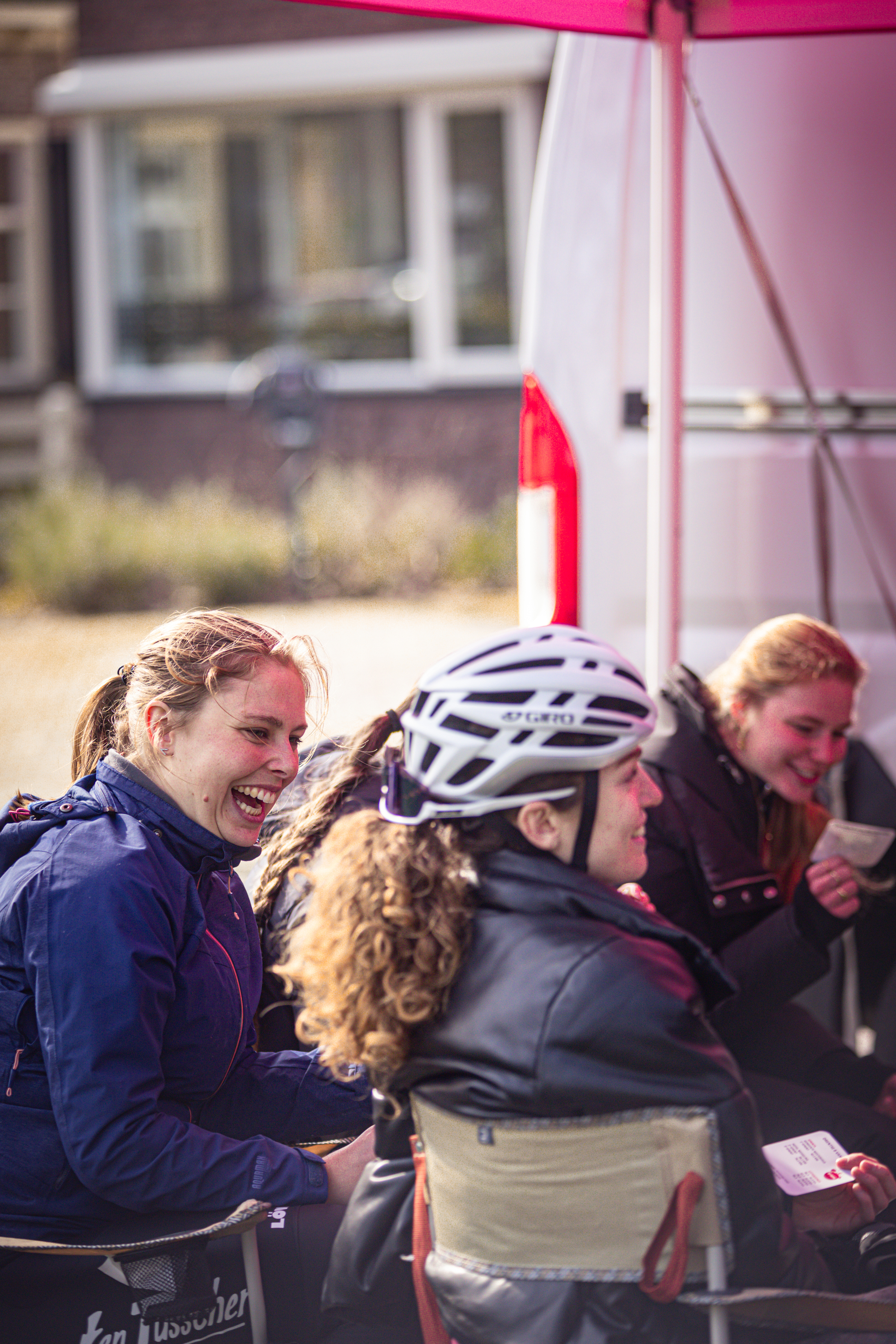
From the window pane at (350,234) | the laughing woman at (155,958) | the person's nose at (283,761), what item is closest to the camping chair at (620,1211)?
the laughing woman at (155,958)

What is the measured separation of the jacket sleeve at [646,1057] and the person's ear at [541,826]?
0.55 ft

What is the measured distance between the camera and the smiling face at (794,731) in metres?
2.98

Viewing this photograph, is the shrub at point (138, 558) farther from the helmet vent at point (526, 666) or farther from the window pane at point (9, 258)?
the helmet vent at point (526, 666)

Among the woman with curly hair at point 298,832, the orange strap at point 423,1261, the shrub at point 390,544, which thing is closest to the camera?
the orange strap at point 423,1261

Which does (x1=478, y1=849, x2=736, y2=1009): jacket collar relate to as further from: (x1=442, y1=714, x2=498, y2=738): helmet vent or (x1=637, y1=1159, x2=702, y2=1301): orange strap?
(x1=637, y1=1159, x2=702, y2=1301): orange strap

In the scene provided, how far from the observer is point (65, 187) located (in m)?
16.0

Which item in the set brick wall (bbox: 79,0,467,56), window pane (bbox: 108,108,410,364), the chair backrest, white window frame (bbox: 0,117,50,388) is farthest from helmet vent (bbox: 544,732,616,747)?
white window frame (bbox: 0,117,50,388)

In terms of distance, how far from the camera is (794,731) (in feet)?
9.81

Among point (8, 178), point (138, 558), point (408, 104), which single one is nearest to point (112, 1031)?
point (138, 558)

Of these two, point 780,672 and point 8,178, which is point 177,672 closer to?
point 780,672

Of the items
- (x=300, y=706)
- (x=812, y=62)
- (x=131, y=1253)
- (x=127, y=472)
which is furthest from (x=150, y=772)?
(x=127, y=472)

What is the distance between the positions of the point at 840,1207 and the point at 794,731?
42.4 inches

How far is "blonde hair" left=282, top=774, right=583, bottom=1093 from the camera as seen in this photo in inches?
71.6

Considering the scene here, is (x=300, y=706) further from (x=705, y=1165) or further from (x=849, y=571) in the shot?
(x=849, y=571)
